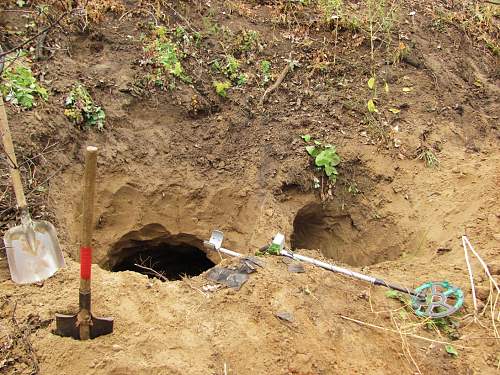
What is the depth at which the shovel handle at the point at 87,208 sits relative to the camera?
2.21 meters

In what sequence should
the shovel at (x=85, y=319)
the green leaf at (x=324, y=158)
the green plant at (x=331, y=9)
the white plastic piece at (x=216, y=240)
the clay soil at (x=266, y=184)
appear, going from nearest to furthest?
the shovel at (x=85, y=319) → the clay soil at (x=266, y=184) → the white plastic piece at (x=216, y=240) → the green leaf at (x=324, y=158) → the green plant at (x=331, y=9)

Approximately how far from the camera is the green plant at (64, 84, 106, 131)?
409 centimetres

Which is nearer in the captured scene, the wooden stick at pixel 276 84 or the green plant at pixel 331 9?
the wooden stick at pixel 276 84

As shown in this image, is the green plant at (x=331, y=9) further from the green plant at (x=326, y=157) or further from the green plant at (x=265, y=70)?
the green plant at (x=326, y=157)

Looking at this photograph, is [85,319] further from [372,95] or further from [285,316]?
[372,95]

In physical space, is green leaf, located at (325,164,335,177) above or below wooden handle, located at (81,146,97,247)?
below

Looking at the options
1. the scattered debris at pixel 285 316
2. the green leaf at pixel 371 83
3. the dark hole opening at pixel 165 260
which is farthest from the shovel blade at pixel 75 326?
the green leaf at pixel 371 83

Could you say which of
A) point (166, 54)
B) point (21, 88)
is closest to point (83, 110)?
point (21, 88)

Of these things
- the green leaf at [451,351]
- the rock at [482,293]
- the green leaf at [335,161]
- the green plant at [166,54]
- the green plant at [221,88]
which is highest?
the green plant at [166,54]

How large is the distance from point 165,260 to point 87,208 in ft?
9.11

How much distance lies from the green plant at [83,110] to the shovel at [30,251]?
51.6 inches

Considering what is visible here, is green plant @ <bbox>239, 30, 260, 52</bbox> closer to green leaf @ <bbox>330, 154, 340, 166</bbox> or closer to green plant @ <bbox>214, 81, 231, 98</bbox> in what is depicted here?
green plant @ <bbox>214, 81, 231, 98</bbox>

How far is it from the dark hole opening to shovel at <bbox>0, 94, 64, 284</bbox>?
1.45m

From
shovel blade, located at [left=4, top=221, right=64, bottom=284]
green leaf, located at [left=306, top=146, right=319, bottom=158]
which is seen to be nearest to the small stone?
shovel blade, located at [left=4, top=221, right=64, bottom=284]
